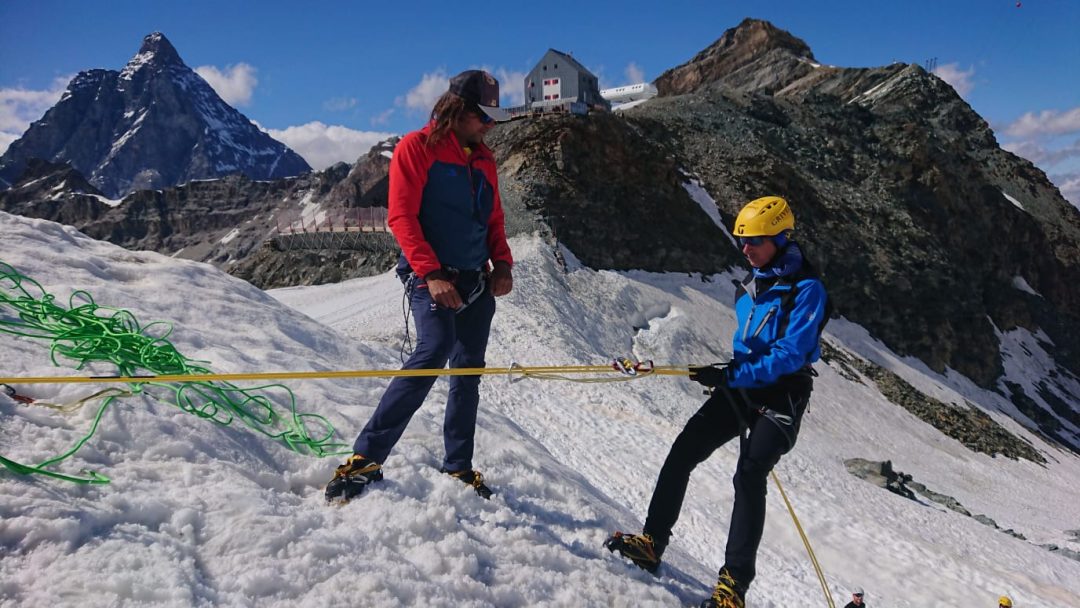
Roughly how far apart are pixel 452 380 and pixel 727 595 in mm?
2329

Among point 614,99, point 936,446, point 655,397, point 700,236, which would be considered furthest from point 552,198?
point 614,99

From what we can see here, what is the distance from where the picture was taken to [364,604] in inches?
117

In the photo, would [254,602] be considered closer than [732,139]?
Yes

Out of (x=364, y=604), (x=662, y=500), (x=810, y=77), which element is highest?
(x=810, y=77)

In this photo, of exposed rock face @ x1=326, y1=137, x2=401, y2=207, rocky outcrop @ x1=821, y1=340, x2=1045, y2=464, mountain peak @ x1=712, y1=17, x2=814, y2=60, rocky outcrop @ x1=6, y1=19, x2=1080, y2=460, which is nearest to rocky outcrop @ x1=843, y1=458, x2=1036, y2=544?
rocky outcrop @ x1=821, y1=340, x2=1045, y2=464

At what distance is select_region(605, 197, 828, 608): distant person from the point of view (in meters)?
4.02

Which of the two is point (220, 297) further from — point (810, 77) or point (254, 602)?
point (810, 77)

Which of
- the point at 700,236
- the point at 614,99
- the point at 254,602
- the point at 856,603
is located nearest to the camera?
the point at 254,602

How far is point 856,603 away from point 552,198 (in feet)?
68.8

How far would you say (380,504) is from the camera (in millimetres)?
3871

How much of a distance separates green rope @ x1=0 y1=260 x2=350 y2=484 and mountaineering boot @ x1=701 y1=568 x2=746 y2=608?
8.98ft

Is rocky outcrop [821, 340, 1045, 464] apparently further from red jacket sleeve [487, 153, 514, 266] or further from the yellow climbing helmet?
red jacket sleeve [487, 153, 514, 266]

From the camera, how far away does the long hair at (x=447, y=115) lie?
4.16 metres

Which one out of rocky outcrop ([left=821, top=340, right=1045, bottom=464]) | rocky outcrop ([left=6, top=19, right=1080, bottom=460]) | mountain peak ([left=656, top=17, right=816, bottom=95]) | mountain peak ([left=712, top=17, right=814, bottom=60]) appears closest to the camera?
rocky outcrop ([left=821, top=340, right=1045, bottom=464])
